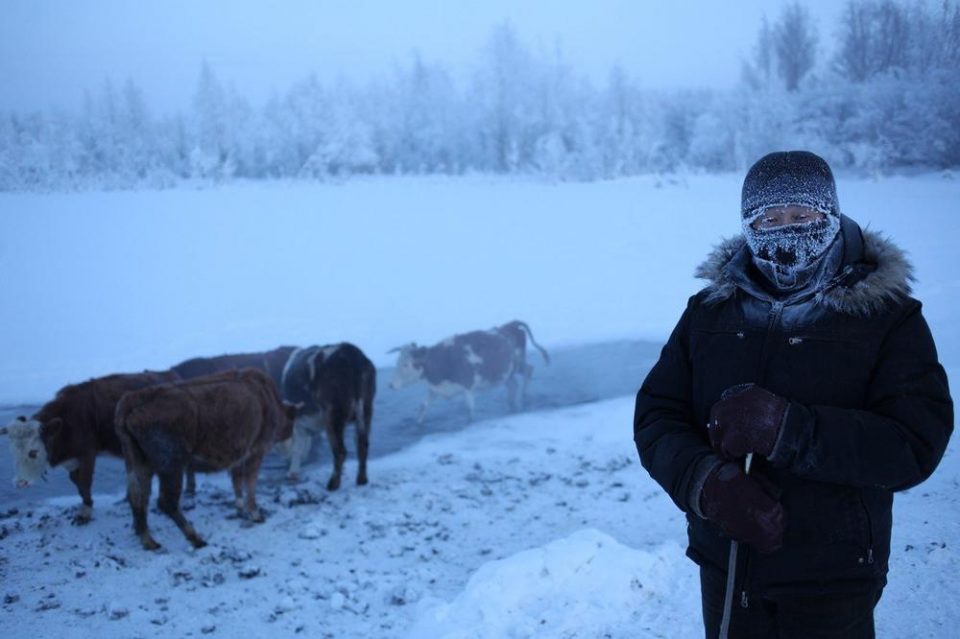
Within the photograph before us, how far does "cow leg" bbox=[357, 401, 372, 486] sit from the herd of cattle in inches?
0.5

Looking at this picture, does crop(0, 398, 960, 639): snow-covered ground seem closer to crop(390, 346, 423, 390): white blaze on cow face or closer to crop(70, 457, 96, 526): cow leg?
crop(70, 457, 96, 526): cow leg

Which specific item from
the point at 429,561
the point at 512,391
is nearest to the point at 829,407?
the point at 429,561

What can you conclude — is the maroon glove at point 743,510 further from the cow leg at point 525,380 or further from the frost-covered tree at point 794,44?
the frost-covered tree at point 794,44

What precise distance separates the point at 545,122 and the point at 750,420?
711 inches

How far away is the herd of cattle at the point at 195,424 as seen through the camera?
18.1 feet

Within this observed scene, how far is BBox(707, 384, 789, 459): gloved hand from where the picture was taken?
5.80 feet

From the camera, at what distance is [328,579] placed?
15.8ft

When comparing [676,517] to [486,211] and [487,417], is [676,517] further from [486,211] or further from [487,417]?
[486,211]

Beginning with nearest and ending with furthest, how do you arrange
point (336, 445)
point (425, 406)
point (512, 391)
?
point (336, 445) → point (425, 406) → point (512, 391)

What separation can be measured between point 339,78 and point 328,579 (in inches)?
832

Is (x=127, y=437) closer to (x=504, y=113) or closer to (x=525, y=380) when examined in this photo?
(x=525, y=380)

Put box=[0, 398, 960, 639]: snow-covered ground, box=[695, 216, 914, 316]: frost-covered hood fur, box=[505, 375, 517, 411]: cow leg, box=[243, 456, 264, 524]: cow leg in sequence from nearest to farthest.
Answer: box=[695, 216, 914, 316]: frost-covered hood fur, box=[0, 398, 960, 639]: snow-covered ground, box=[243, 456, 264, 524]: cow leg, box=[505, 375, 517, 411]: cow leg

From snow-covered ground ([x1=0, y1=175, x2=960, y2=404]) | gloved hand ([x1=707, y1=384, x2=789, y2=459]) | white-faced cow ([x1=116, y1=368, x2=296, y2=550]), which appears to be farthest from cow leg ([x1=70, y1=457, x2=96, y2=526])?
gloved hand ([x1=707, y1=384, x2=789, y2=459])

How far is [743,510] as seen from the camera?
1.80m
